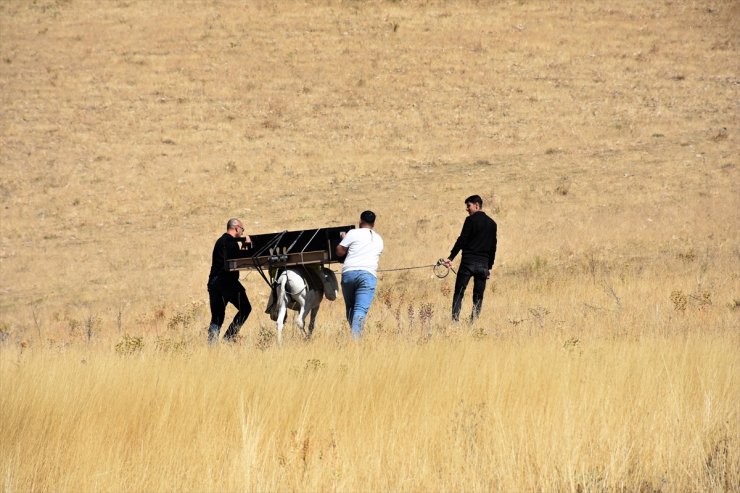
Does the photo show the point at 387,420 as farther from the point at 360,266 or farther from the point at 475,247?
the point at 475,247

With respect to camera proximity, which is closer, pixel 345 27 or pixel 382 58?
pixel 382 58

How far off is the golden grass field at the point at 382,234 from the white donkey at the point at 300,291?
0.45m

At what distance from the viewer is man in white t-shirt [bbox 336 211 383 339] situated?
39.9 ft

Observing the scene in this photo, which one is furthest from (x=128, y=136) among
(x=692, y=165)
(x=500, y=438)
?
(x=500, y=438)

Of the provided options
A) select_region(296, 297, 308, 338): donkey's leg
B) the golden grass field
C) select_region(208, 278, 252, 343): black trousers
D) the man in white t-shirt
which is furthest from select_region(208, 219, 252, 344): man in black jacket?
the man in white t-shirt

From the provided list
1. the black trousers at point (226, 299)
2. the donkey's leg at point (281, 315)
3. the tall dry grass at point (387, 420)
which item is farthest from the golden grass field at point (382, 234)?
the black trousers at point (226, 299)

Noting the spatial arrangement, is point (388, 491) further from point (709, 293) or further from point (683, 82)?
point (683, 82)

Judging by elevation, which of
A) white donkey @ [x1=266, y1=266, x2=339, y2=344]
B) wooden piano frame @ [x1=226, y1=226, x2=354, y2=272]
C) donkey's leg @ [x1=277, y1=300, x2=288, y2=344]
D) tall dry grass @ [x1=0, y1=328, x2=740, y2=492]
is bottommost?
tall dry grass @ [x1=0, y1=328, x2=740, y2=492]

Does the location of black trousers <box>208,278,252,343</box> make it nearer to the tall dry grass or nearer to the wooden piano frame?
the wooden piano frame

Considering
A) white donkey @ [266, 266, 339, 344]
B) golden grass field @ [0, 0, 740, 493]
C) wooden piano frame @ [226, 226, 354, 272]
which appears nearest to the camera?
golden grass field @ [0, 0, 740, 493]

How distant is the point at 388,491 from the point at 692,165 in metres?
26.5

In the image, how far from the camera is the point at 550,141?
121 feet

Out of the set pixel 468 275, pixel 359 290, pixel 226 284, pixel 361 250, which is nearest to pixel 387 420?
pixel 359 290

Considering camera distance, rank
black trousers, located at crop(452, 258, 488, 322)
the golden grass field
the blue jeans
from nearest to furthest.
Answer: the golden grass field < the blue jeans < black trousers, located at crop(452, 258, 488, 322)
